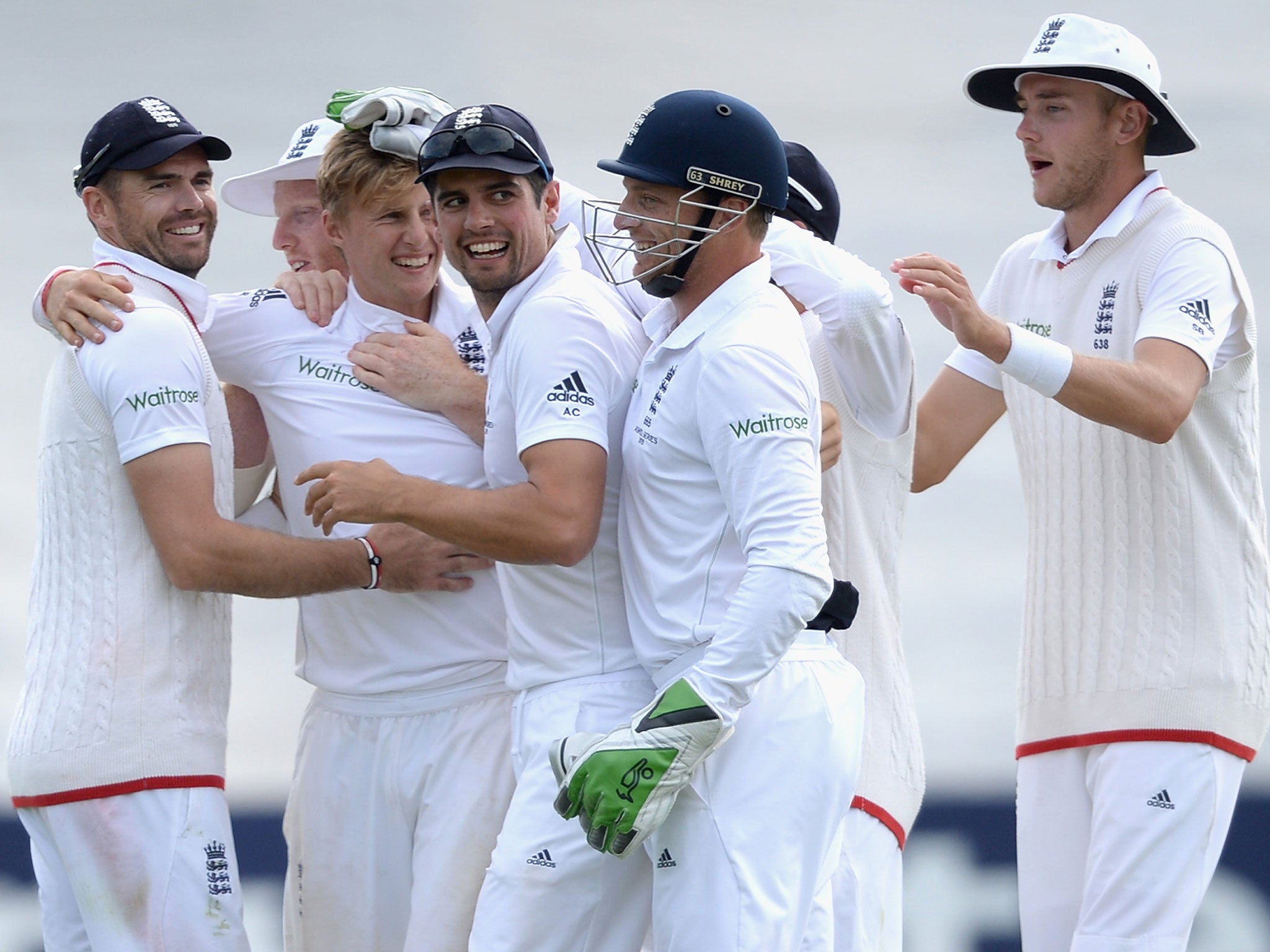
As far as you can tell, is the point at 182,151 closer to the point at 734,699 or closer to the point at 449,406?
the point at 449,406

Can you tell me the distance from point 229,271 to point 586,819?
8.02 feet

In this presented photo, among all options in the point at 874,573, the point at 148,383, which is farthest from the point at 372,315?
the point at 874,573

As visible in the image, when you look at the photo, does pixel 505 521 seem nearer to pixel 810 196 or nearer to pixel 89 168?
pixel 810 196

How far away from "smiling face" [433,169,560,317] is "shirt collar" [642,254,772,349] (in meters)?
0.31

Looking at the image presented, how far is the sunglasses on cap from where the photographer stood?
8.45ft

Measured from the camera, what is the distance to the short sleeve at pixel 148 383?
2.65 metres

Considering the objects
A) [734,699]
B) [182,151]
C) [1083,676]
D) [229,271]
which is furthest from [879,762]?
[229,271]

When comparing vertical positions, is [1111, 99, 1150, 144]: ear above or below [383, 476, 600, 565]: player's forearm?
above

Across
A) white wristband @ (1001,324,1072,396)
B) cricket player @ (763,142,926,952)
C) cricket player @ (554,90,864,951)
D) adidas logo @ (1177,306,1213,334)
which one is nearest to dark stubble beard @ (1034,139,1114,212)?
adidas logo @ (1177,306,1213,334)

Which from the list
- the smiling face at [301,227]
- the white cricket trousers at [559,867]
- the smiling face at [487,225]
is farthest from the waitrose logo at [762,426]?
the smiling face at [301,227]

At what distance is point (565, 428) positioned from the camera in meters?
2.38

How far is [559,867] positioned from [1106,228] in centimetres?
141

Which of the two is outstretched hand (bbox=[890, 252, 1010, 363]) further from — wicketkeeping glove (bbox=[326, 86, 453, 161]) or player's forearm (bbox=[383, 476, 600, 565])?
wicketkeeping glove (bbox=[326, 86, 453, 161])

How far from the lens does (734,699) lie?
218cm
